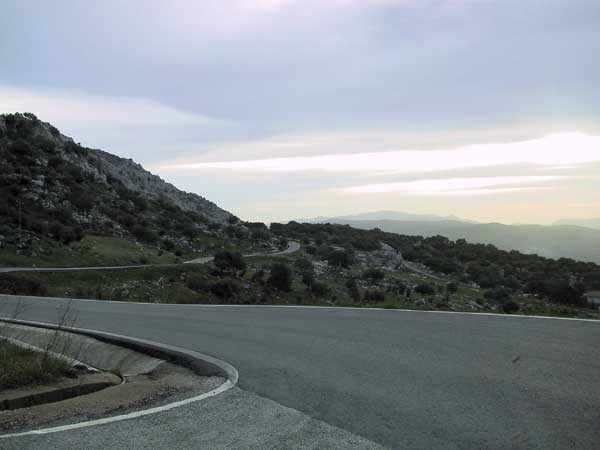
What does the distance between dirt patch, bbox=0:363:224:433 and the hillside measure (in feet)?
111

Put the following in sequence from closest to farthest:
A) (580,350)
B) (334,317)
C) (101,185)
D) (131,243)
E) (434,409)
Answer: (434,409)
(580,350)
(334,317)
(131,243)
(101,185)

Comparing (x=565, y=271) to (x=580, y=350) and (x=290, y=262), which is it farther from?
(x=580, y=350)

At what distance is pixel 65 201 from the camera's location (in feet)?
180

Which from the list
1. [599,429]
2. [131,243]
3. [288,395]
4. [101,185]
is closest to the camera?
[599,429]

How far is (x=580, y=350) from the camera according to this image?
816cm

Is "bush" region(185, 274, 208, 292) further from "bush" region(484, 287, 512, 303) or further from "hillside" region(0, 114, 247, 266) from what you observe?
"bush" region(484, 287, 512, 303)

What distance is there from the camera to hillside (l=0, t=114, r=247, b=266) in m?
43.3

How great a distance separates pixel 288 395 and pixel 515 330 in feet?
17.3

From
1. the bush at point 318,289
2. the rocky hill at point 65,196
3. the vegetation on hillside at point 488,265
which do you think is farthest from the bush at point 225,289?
the vegetation on hillside at point 488,265

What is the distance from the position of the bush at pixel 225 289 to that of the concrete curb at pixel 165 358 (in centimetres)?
2086

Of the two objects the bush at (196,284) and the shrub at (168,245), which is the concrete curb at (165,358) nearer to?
the bush at (196,284)

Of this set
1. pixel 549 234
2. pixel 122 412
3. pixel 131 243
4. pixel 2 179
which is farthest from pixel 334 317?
pixel 549 234

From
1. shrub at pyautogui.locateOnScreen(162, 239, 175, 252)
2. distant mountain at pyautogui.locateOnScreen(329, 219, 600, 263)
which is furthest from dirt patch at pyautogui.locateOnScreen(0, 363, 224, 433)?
distant mountain at pyautogui.locateOnScreen(329, 219, 600, 263)

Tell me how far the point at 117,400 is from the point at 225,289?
27900 millimetres
